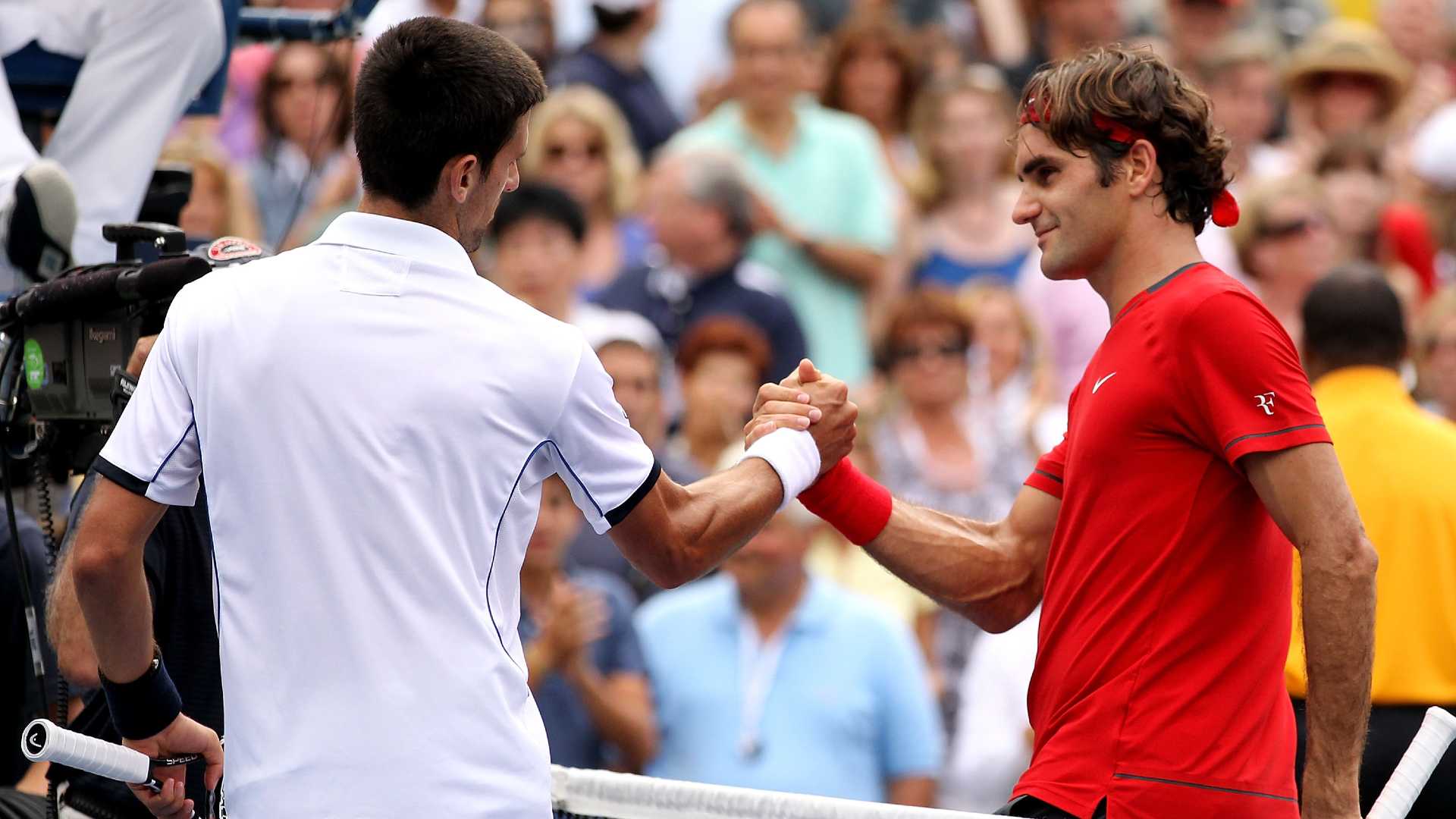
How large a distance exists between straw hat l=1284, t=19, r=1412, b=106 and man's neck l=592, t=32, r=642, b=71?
12.4 ft

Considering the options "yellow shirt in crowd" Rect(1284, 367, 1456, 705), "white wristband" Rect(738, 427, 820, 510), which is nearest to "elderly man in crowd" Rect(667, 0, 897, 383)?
"yellow shirt in crowd" Rect(1284, 367, 1456, 705)

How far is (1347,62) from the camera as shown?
11383mm

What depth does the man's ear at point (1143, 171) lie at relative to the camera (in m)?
4.30

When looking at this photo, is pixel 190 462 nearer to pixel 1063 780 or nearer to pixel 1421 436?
pixel 1063 780

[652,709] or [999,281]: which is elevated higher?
[999,281]

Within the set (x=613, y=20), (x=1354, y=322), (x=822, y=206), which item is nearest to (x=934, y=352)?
(x=822, y=206)

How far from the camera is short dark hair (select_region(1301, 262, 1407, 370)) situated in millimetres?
6211

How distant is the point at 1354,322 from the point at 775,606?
223 centimetres

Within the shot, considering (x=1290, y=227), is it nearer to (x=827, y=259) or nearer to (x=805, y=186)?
(x=827, y=259)

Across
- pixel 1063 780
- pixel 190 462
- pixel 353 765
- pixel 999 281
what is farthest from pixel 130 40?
pixel 999 281

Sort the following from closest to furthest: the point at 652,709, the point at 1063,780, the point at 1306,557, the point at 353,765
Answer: the point at 353,765
the point at 1306,557
the point at 1063,780
the point at 652,709

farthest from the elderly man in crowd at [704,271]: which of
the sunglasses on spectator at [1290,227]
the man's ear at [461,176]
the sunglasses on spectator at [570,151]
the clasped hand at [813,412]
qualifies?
the man's ear at [461,176]

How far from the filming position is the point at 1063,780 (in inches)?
162

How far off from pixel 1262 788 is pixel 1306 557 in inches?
19.5
